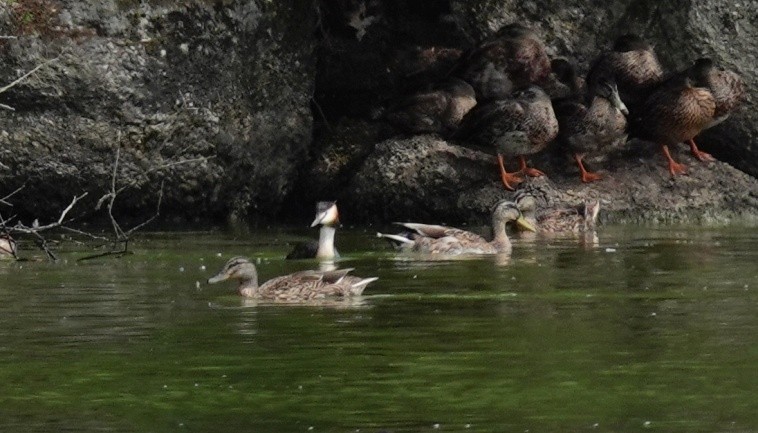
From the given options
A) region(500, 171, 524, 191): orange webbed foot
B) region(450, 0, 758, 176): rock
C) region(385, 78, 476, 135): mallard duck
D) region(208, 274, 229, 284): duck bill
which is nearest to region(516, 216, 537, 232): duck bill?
region(500, 171, 524, 191): orange webbed foot

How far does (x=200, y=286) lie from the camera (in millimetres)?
14977

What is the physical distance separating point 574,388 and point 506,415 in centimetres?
76

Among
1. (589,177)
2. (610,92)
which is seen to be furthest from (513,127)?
(610,92)

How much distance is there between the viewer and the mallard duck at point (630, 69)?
2252 centimetres

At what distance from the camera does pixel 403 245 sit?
720 inches

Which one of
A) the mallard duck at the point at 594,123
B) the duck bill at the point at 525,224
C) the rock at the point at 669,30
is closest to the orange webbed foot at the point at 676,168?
the mallard duck at the point at 594,123

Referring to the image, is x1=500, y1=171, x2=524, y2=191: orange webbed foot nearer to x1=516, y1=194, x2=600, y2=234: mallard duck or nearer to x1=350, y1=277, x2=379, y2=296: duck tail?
x1=516, y1=194, x2=600, y2=234: mallard duck

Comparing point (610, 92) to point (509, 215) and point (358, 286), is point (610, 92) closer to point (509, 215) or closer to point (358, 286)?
point (509, 215)

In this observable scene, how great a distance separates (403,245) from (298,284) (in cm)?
423

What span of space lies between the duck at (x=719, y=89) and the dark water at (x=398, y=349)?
5.52m

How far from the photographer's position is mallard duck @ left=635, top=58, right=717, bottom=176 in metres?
22.0

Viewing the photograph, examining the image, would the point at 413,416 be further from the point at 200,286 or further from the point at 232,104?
the point at 232,104

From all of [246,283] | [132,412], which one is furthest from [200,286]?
[132,412]

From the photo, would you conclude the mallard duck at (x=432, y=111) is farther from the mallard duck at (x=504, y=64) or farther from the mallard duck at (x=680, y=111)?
the mallard duck at (x=680, y=111)
